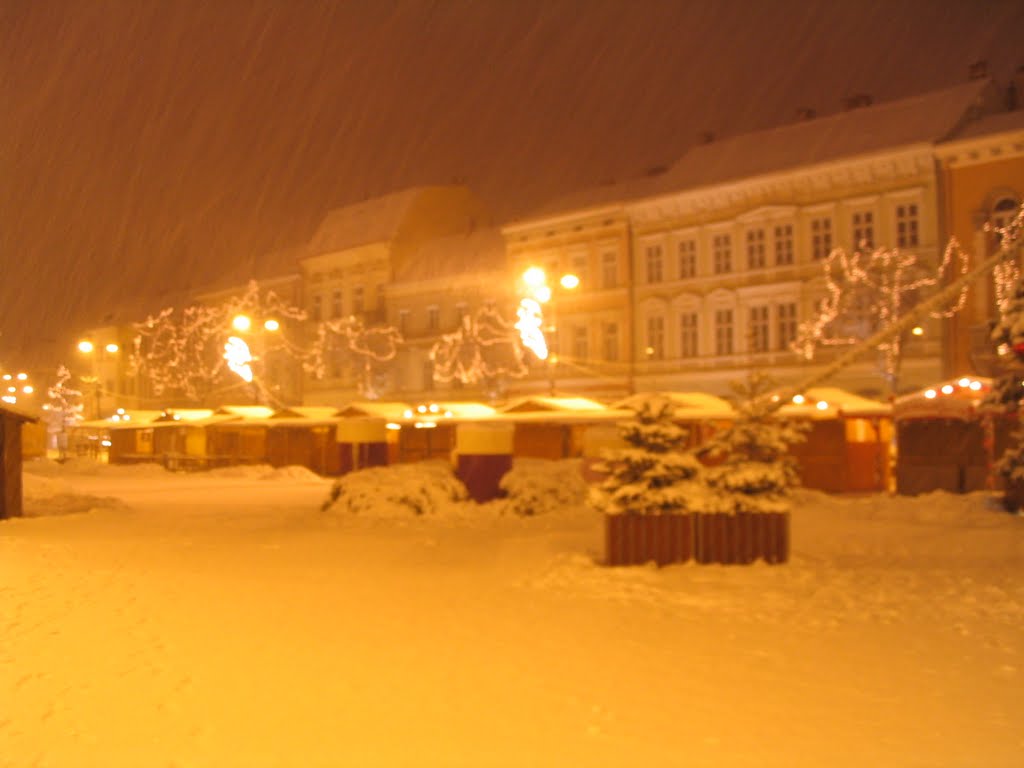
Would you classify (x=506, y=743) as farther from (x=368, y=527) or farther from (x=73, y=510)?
(x=73, y=510)

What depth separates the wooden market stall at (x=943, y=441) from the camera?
84.0 feet

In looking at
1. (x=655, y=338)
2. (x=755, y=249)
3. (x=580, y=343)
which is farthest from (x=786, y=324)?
(x=580, y=343)

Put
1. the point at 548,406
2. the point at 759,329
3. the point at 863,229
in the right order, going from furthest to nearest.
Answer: the point at 759,329 → the point at 863,229 → the point at 548,406

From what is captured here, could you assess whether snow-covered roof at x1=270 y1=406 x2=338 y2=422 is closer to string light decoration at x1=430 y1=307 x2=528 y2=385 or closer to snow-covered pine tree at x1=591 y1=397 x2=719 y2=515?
string light decoration at x1=430 y1=307 x2=528 y2=385

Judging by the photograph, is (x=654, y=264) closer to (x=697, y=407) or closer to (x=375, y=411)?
(x=375, y=411)

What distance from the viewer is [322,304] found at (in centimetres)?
6362

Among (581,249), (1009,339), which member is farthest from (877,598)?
(581,249)

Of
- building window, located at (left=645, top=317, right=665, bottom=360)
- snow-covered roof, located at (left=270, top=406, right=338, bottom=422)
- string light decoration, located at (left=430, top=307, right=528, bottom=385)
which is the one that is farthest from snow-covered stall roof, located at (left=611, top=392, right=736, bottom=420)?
string light decoration, located at (left=430, top=307, right=528, bottom=385)

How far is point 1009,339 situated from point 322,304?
49.1 meters

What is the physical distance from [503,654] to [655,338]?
126 ft

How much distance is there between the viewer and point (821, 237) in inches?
1597

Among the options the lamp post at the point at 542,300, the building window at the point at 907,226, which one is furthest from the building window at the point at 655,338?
the building window at the point at 907,226

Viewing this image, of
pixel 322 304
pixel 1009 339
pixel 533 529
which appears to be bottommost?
pixel 533 529

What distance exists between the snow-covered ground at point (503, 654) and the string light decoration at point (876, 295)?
827 inches
